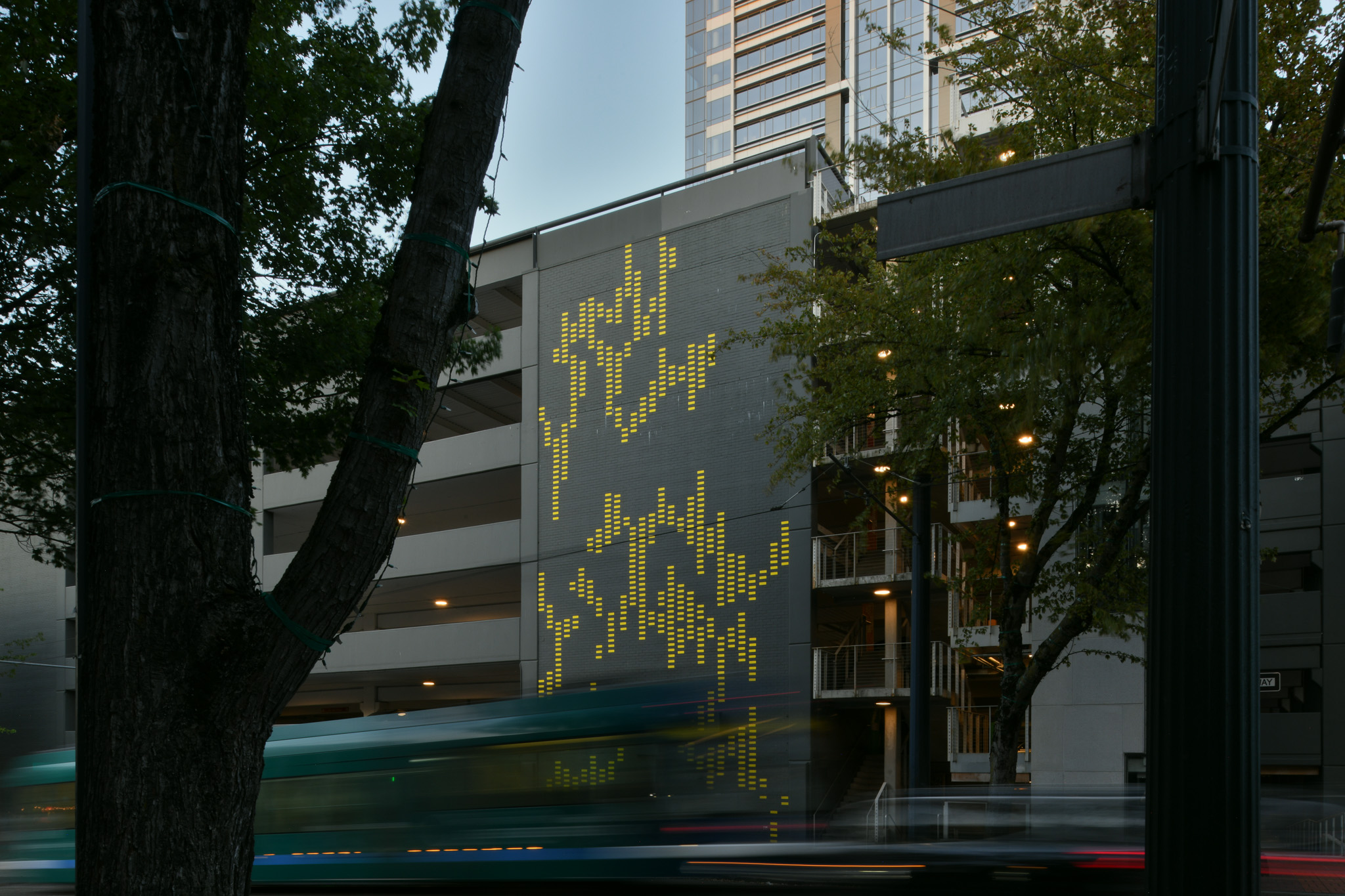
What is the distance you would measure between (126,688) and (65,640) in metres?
41.0

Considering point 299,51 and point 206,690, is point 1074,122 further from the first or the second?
point 206,690

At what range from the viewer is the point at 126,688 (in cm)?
339

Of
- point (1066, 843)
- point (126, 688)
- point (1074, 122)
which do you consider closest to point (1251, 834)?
point (126, 688)

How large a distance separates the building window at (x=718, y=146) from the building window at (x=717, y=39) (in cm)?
637

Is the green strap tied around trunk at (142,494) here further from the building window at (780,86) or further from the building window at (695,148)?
the building window at (695,148)

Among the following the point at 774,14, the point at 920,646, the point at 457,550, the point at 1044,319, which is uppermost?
the point at 774,14

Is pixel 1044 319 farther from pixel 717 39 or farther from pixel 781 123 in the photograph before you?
pixel 717 39

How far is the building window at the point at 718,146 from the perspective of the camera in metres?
77.8

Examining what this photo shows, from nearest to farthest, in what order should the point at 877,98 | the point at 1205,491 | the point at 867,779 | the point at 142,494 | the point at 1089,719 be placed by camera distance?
the point at 1205,491, the point at 142,494, the point at 1089,719, the point at 867,779, the point at 877,98

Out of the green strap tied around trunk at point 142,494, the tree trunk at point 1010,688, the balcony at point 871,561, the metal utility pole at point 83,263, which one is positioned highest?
the metal utility pole at point 83,263

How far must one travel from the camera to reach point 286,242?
12750 millimetres

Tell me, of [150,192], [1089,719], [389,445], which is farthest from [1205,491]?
[1089,719]

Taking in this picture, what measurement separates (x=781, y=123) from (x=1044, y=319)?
65.1 metres

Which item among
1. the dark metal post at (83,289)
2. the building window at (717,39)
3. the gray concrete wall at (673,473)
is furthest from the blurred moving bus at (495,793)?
the building window at (717,39)
